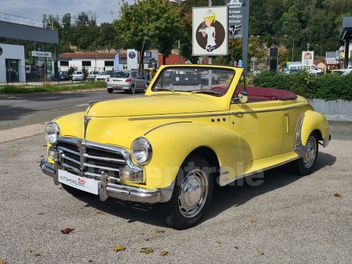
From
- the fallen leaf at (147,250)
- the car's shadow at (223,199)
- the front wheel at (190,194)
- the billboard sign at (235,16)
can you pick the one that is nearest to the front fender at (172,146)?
the front wheel at (190,194)

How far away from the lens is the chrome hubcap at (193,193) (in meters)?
4.56

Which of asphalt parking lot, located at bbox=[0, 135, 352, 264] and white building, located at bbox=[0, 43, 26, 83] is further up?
white building, located at bbox=[0, 43, 26, 83]

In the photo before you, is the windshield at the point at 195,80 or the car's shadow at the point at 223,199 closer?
the car's shadow at the point at 223,199

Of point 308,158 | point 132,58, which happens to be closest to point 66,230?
point 308,158

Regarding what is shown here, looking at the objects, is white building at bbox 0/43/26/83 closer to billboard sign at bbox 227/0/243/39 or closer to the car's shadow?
billboard sign at bbox 227/0/243/39

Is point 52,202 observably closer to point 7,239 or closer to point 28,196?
point 28,196

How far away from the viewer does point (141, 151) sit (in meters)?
4.21

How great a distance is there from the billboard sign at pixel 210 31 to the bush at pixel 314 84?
2051mm

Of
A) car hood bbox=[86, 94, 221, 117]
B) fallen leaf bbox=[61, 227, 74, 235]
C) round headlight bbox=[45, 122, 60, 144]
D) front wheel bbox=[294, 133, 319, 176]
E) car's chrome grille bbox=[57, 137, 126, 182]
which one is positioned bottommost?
fallen leaf bbox=[61, 227, 74, 235]

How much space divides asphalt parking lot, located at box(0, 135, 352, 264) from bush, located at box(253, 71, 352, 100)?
665 cm

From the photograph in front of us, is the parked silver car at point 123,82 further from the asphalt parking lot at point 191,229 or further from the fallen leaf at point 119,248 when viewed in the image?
the fallen leaf at point 119,248

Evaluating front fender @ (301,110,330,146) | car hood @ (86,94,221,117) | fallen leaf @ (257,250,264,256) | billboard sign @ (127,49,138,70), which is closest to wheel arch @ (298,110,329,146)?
front fender @ (301,110,330,146)

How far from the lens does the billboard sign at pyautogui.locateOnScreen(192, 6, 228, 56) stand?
12336 millimetres

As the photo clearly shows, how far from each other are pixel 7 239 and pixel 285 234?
2.72 m
